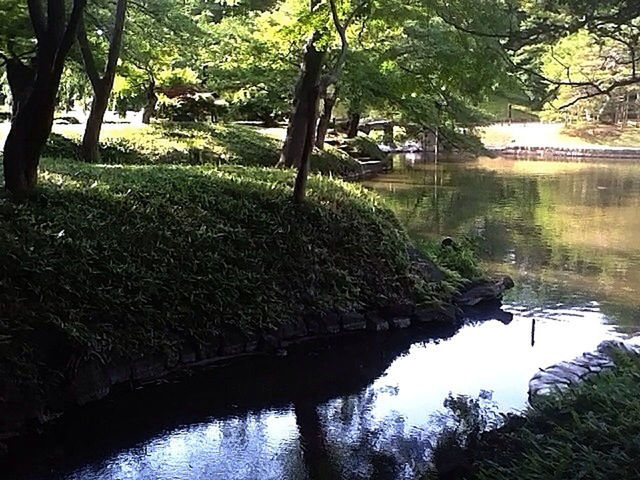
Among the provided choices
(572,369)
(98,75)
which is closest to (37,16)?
A: (98,75)

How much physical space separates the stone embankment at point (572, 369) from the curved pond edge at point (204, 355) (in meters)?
2.21

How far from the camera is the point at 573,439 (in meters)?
3.81

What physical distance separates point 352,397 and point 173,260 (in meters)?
2.14

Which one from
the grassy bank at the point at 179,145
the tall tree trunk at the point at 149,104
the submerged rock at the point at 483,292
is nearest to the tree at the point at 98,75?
the grassy bank at the point at 179,145

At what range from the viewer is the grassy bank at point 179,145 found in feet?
44.9

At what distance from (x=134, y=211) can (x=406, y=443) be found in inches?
137

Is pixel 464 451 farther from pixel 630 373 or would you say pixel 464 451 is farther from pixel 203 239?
pixel 203 239

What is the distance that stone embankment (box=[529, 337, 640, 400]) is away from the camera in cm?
636

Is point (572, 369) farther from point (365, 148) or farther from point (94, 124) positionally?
point (365, 148)

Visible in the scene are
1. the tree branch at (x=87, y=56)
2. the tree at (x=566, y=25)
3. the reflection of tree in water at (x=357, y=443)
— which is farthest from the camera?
the tree branch at (x=87, y=56)

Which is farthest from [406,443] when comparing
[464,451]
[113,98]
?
[113,98]

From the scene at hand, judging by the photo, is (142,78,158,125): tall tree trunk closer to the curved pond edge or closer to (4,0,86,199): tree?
the curved pond edge

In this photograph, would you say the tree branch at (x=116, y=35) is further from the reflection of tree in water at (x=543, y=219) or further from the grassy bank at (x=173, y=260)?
the reflection of tree in water at (x=543, y=219)

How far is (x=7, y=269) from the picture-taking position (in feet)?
19.3
